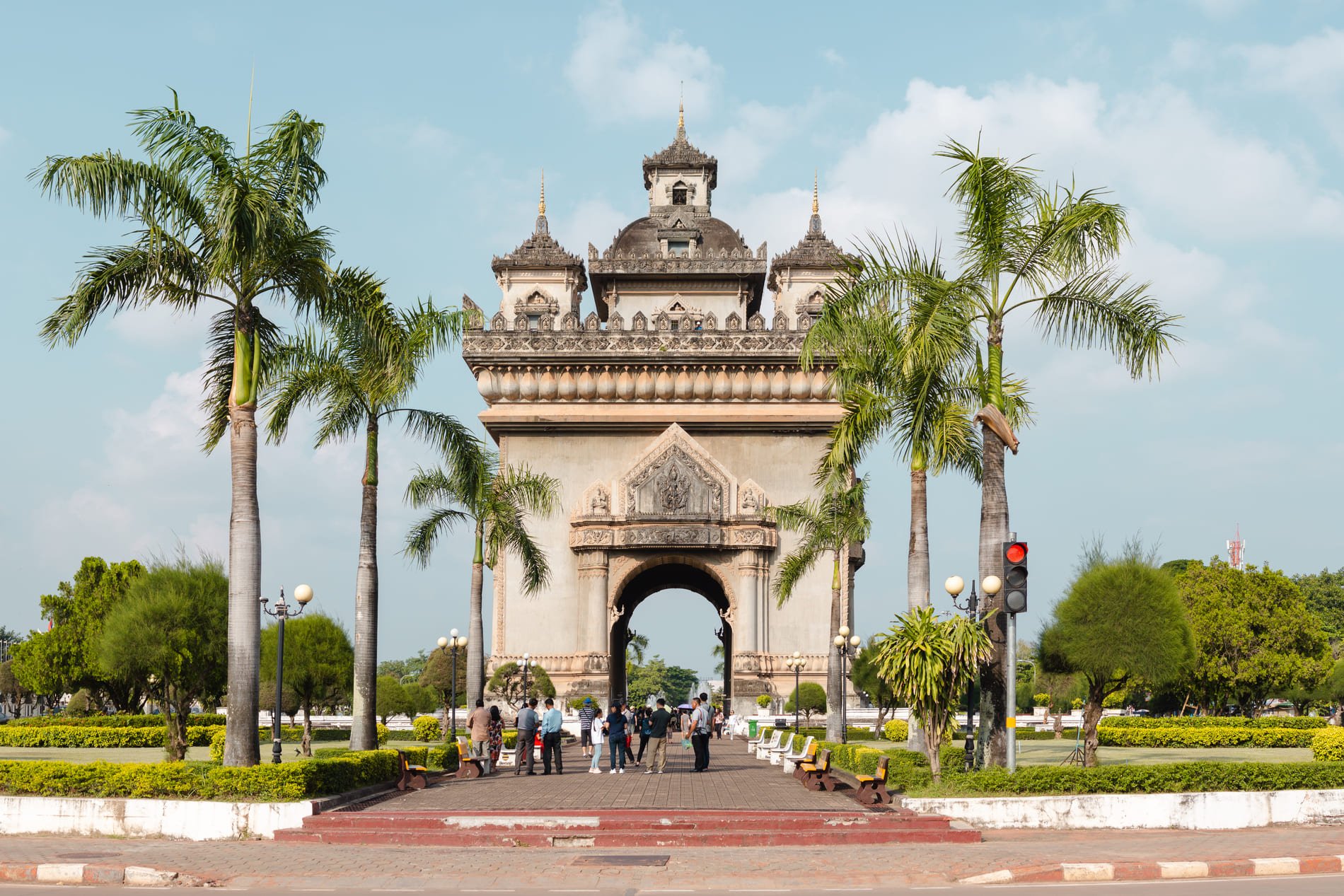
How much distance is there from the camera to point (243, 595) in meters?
17.7

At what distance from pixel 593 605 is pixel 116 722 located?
48.0 ft

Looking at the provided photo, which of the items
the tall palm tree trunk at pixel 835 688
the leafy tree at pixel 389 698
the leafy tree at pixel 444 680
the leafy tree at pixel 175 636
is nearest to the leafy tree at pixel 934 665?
the tall palm tree trunk at pixel 835 688

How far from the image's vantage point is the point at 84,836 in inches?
642

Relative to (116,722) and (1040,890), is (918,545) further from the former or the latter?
(116,722)

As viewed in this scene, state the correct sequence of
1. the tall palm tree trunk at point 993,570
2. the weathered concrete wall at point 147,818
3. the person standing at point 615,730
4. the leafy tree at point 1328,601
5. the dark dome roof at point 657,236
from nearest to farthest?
the weathered concrete wall at point 147,818 < the tall palm tree trunk at point 993,570 < the person standing at point 615,730 < the dark dome roof at point 657,236 < the leafy tree at point 1328,601

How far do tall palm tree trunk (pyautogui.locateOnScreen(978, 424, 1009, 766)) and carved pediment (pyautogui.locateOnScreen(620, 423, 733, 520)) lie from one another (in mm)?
25908

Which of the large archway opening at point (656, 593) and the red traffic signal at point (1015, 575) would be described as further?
the large archway opening at point (656, 593)

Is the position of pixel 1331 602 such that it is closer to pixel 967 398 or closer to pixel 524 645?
pixel 524 645

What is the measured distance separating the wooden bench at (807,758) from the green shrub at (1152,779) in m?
4.59

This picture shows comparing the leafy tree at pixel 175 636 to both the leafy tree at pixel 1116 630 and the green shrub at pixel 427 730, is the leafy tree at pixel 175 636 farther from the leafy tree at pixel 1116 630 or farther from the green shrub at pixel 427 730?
the leafy tree at pixel 1116 630

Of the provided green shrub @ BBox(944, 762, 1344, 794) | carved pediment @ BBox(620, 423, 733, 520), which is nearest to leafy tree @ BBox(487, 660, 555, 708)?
carved pediment @ BBox(620, 423, 733, 520)

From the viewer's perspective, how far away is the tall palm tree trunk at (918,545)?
23094 mm

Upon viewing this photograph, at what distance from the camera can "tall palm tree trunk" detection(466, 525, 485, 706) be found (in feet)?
96.0

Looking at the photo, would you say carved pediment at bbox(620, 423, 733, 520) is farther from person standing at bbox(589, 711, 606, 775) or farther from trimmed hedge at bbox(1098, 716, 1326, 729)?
person standing at bbox(589, 711, 606, 775)
